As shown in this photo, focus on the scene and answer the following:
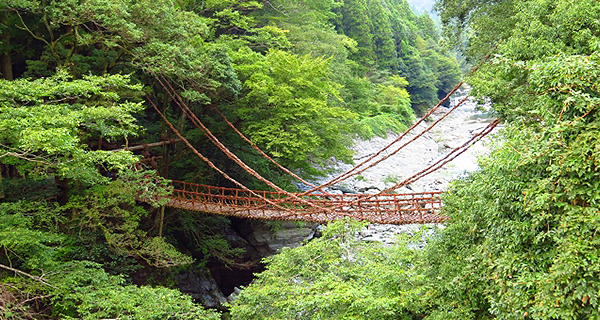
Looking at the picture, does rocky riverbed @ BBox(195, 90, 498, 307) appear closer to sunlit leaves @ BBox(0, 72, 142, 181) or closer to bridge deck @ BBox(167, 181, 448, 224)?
bridge deck @ BBox(167, 181, 448, 224)

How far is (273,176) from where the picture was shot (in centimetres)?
852

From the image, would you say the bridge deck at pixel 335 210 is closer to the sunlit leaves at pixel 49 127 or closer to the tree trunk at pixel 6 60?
the sunlit leaves at pixel 49 127

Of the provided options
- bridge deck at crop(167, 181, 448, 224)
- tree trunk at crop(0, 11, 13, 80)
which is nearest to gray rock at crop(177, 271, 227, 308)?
bridge deck at crop(167, 181, 448, 224)

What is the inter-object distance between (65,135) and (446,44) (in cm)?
686

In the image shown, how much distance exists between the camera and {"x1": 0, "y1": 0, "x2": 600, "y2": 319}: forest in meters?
2.12

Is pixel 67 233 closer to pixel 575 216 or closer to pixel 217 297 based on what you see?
pixel 217 297

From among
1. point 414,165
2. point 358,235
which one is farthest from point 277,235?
point 414,165

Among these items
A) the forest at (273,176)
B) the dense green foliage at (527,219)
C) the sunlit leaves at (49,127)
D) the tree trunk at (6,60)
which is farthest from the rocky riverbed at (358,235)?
the tree trunk at (6,60)

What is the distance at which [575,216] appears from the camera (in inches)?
76.4

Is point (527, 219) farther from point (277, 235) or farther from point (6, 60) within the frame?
point (6, 60)

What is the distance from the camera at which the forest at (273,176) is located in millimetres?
2115

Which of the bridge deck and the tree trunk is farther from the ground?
the tree trunk

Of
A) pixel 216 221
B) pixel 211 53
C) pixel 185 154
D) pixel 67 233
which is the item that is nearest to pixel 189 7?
pixel 211 53

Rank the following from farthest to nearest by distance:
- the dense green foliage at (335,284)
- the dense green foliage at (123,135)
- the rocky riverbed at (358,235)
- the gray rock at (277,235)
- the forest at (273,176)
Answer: the gray rock at (277,235), the rocky riverbed at (358,235), the dense green foliage at (123,135), the dense green foliage at (335,284), the forest at (273,176)
